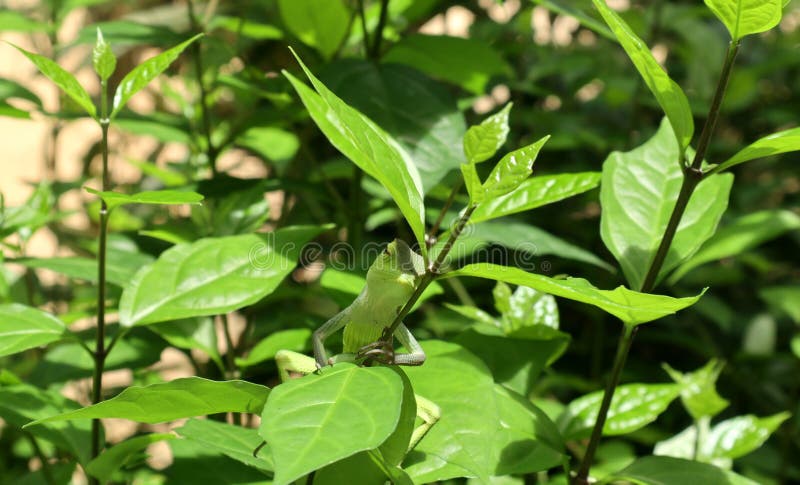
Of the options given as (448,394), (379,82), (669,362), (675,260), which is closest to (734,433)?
(675,260)

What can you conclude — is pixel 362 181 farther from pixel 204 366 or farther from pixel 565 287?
pixel 565 287

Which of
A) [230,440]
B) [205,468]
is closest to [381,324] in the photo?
[230,440]

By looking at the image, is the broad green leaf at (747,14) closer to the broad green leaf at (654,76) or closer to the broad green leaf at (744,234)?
the broad green leaf at (654,76)

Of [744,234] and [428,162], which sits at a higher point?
→ [428,162]

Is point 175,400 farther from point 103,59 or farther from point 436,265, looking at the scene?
point 103,59

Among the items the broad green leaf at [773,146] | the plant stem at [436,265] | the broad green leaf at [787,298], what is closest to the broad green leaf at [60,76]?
the plant stem at [436,265]

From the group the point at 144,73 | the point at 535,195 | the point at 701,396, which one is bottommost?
the point at 701,396
